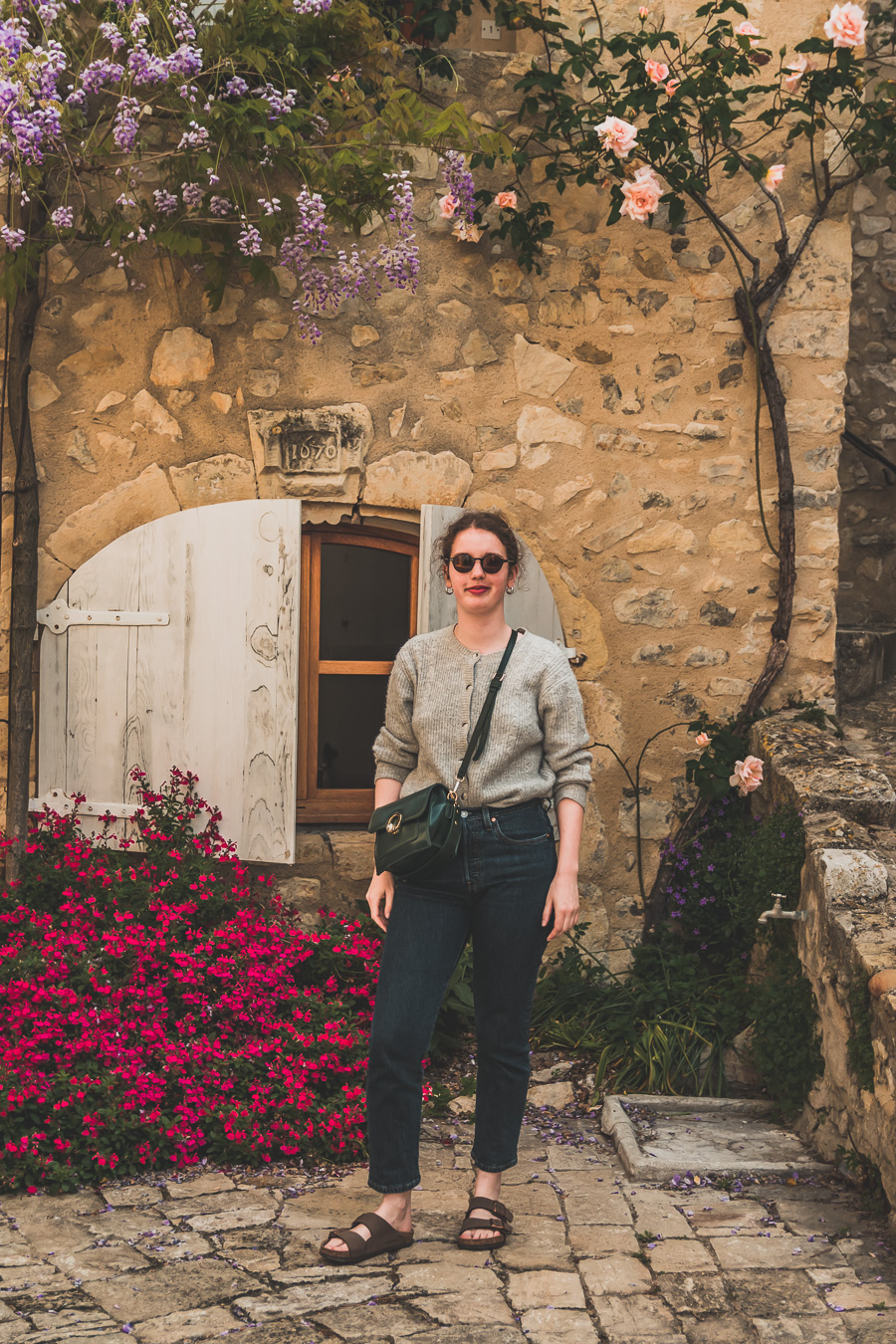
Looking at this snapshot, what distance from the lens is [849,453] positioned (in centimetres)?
590

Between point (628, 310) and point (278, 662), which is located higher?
point (628, 310)

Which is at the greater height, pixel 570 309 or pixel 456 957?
pixel 570 309

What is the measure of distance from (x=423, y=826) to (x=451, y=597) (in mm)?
1673

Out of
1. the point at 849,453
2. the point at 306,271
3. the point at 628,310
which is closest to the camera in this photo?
the point at 306,271

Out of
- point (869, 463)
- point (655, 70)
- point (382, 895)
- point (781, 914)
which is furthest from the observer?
point (869, 463)

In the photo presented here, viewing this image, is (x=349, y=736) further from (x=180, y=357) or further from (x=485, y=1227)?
(x=485, y=1227)

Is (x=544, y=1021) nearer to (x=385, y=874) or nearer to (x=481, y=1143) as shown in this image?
(x=481, y=1143)

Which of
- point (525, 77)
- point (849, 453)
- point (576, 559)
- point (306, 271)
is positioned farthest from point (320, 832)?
point (849, 453)

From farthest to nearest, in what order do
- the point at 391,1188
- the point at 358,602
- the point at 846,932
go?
the point at 358,602
the point at 846,932
the point at 391,1188

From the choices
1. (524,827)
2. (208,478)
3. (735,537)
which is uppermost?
(208,478)

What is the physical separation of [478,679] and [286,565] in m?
1.49

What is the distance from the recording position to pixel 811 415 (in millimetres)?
4055

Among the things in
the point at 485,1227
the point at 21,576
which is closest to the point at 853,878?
the point at 485,1227

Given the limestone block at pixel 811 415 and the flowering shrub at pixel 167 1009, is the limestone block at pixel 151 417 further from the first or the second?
the limestone block at pixel 811 415
